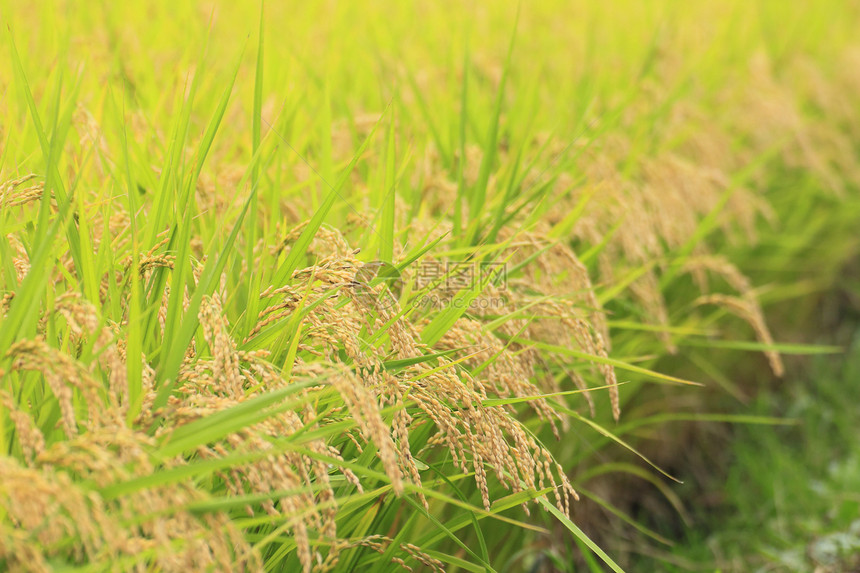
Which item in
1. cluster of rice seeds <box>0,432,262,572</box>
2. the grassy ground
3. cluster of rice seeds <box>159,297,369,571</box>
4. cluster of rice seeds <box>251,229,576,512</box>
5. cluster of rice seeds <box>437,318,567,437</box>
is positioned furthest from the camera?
the grassy ground

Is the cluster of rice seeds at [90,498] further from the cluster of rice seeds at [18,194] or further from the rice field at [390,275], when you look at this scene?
the cluster of rice seeds at [18,194]

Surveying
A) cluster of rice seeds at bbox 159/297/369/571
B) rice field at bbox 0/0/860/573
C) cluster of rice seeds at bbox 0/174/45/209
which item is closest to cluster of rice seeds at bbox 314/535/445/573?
rice field at bbox 0/0/860/573

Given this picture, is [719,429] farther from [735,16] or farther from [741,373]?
[735,16]

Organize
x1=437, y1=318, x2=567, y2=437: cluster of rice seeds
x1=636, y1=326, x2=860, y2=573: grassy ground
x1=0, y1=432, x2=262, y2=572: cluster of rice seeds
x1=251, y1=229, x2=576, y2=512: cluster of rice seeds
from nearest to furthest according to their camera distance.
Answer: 1. x1=0, y1=432, x2=262, y2=572: cluster of rice seeds
2. x1=251, y1=229, x2=576, y2=512: cluster of rice seeds
3. x1=437, y1=318, x2=567, y2=437: cluster of rice seeds
4. x1=636, y1=326, x2=860, y2=573: grassy ground

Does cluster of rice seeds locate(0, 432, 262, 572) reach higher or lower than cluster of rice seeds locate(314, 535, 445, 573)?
higher

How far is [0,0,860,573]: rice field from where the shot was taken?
3.52 ft

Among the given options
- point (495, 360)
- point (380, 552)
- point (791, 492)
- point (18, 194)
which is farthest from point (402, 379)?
point (791, 492)

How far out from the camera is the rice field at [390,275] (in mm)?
1074

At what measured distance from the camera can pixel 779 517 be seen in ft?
9.28

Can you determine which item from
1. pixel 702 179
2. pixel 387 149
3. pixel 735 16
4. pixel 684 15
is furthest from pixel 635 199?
pixel 684 15

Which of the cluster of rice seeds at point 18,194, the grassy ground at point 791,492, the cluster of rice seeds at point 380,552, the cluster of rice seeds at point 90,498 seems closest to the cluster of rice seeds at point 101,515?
the cluster of rice seeds at point 90,498

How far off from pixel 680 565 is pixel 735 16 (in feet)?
10.0

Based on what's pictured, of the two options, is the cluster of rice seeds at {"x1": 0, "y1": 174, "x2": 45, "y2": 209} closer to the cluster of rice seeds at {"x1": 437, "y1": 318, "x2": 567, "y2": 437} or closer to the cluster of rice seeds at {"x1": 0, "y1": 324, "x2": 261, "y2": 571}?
the cluster of rice seeds at {"x1": 0, "y1": 324, "x2": 261, "y2": 571}

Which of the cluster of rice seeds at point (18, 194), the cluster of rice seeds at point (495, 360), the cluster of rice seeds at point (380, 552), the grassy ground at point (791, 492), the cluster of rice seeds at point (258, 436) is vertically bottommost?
the grassy ground at point (791, 492)
